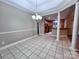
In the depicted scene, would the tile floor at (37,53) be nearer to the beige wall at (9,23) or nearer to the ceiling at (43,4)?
the beige wall at (9,23)

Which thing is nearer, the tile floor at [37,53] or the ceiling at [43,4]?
the tile floor at [37,53]

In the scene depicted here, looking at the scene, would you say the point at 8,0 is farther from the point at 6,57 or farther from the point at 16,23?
the point at 6,57

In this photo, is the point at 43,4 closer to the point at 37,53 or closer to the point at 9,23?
the point at 9,23

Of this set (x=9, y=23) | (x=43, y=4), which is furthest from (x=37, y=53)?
(x=43, y=4)

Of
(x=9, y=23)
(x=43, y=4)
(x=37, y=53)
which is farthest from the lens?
(x=43, y=4)

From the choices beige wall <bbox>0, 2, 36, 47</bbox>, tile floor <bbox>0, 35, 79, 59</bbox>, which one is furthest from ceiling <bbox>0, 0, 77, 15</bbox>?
tile floor <bbox>0, 35, 79, 59</bbox>

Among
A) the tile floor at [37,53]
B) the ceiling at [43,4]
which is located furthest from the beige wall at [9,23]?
the tile floor at [37,53]

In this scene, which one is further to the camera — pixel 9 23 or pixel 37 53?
pixel 9 23

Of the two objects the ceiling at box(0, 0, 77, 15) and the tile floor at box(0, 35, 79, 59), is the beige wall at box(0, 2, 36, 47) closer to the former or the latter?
the ceiling at box(0, 0, 77, 15)

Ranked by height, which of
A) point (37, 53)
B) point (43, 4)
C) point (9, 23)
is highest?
point (43, 4)

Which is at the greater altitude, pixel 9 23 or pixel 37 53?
pixel 9 23

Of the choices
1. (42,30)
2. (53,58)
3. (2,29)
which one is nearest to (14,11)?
(2,29)

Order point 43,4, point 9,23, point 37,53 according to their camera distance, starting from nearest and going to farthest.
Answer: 1. point 37,53
2. point 9,23
3. point 43,4

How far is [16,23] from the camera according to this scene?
4695mm
